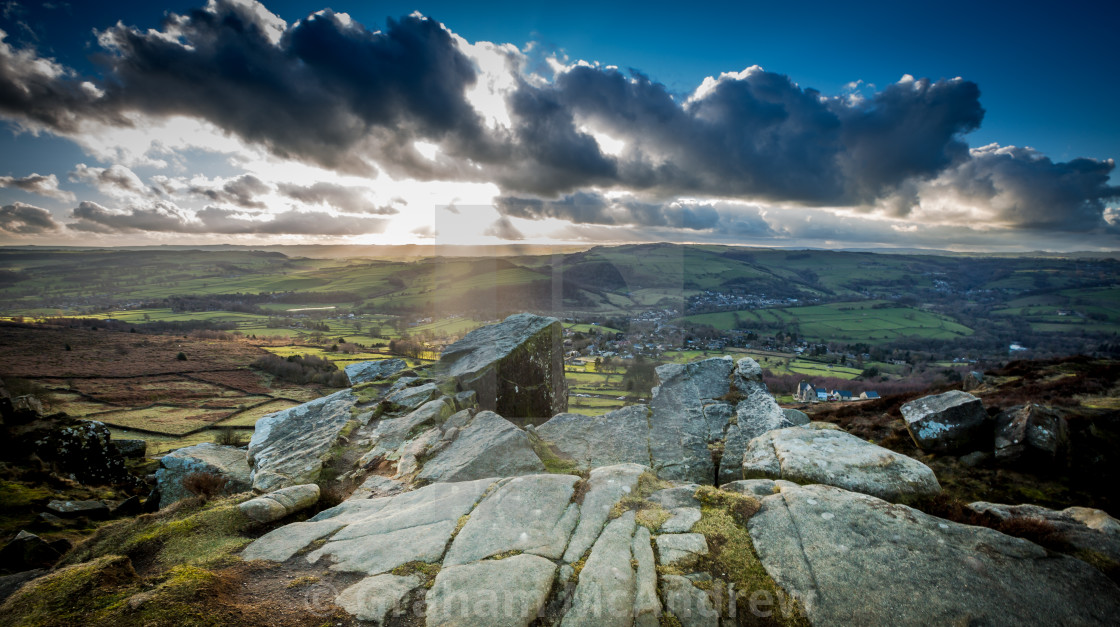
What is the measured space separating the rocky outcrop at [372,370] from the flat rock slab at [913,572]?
1857 cm

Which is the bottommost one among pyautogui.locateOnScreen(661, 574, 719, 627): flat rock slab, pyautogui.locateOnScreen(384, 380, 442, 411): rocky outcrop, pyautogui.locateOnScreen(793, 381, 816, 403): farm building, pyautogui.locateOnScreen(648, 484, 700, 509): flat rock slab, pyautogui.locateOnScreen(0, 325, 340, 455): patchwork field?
pyautogui.locateOnScreen(793, 381, 816, 403): farm building

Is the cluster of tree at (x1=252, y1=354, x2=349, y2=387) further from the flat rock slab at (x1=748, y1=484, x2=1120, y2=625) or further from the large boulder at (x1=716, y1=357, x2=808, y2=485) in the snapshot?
the flat rock slab at (x1=748, y1=484, x2=1120, y2=625)

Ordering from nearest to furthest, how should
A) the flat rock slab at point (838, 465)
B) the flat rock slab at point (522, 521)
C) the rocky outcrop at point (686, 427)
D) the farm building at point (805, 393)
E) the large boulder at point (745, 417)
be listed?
the flat rock slab at point (522, 521) → the flat rock slab at point (838, 465) → the large boulder at point (745, 417) → the rocky outcrop at point (686, 427) → the farm building at point (805, 393)

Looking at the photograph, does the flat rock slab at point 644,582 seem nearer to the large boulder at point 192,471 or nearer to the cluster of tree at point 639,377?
the large boulder at point 192,471

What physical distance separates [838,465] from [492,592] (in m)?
7.12

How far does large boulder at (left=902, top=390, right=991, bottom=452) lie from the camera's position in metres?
11.1

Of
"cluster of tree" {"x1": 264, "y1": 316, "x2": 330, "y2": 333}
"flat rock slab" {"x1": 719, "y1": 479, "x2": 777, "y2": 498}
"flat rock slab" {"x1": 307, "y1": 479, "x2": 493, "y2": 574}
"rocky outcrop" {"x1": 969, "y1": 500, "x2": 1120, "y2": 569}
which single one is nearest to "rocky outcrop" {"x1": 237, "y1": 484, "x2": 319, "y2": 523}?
"flat rock slab" {"x1": 307, "y1": 479, "x2": 493, "y2": 574}

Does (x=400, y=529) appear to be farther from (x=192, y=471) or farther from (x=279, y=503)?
(x=192, y=471)

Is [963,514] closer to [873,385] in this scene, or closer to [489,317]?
[489,317]

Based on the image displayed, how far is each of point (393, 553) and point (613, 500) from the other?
12.7 feet

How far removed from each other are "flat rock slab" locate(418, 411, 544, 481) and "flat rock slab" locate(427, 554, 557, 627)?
3.64m

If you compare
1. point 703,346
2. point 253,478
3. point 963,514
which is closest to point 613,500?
point 963,514

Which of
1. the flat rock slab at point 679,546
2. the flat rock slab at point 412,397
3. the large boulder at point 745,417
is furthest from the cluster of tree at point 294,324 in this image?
the flat rock slab at point 679,546

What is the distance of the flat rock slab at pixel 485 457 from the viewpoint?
9.35 metres
